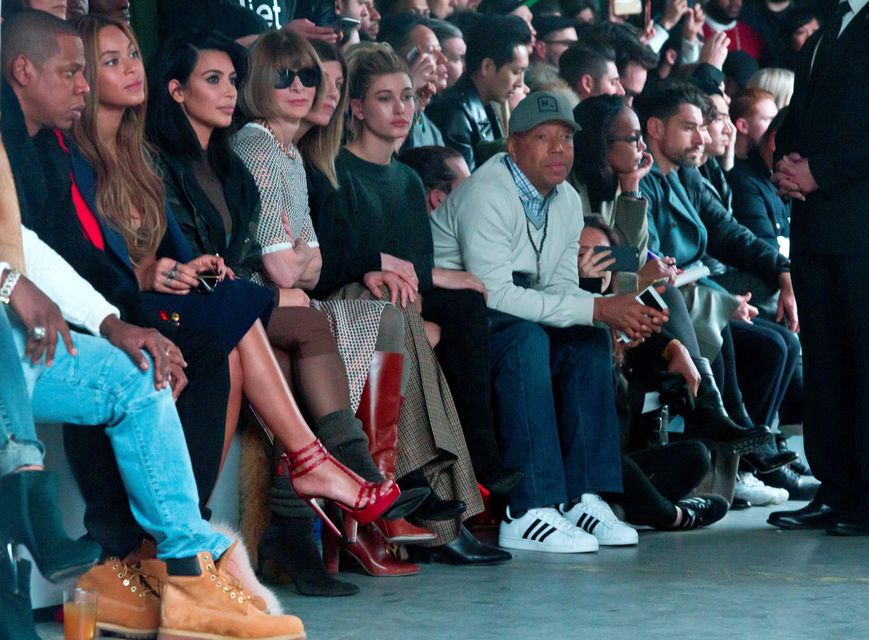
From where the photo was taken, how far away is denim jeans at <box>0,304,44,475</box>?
87.1 inches

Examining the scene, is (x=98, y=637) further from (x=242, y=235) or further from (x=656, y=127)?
(x=656, y=127)

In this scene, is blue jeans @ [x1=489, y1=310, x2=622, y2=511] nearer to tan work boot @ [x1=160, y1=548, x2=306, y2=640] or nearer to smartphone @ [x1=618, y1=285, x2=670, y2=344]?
smartphone @ [x1=618, y1=285, x2=670, y2=344]

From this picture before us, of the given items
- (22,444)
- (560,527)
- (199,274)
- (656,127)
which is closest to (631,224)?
(656,127)

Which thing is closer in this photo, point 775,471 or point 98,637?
point 98,637

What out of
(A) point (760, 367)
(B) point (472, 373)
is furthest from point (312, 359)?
(A) point (760, 367)

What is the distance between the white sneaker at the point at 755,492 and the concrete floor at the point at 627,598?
0.92 m

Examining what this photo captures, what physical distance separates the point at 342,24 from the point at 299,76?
101cm

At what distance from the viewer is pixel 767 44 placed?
6516 millimetres

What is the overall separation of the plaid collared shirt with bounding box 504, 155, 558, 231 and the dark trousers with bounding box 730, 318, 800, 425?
1.38 metres

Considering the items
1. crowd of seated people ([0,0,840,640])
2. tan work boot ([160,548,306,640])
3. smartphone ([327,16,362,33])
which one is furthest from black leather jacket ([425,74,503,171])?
tan work boot ([160,548,306,640])

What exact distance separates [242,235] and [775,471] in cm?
243

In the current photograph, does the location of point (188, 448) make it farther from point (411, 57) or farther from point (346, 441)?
point (411, 57)

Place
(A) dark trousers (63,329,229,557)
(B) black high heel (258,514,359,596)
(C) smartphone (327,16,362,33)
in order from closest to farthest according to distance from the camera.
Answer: (A) dark trousers (63,329,229,557) → (B) black high heel (258,514,359,596) → (C) smartphone (327,16,362,33)

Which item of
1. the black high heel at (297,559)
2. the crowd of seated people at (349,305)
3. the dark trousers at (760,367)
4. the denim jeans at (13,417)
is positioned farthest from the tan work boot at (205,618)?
the dark trousers at (760,367)
